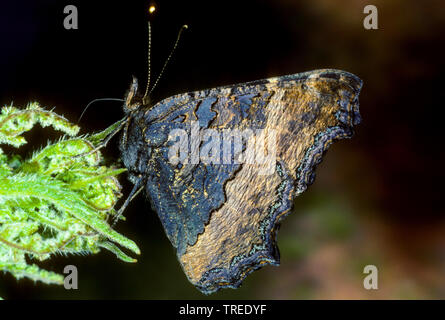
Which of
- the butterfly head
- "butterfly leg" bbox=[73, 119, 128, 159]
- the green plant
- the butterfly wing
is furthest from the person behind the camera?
the butterfly head

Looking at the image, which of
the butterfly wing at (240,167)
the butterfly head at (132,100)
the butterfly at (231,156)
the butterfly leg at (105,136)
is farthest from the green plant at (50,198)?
the butterfly wing at (240,167)

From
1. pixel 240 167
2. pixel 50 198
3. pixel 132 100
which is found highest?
pixel 132 100

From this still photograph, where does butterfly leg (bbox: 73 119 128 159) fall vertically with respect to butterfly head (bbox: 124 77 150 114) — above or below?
below

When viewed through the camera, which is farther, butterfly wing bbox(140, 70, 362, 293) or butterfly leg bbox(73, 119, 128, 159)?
butterfly wing bbox(140, 70, 362, 293)

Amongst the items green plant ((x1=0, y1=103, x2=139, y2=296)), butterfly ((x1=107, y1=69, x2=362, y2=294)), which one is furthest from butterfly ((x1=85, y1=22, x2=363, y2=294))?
green plant ((x1=0, y1=103, x2=139, y2=296))

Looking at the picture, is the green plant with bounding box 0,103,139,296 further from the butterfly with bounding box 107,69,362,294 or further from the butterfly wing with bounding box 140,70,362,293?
the butterfly wing with bounding box 140,70,362,293

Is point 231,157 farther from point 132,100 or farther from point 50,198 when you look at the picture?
point 50,198

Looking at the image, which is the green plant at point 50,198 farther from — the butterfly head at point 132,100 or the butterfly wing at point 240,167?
the butterfly wing at point 240,167

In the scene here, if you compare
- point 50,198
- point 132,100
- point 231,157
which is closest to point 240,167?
point 231,157
